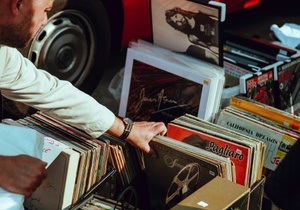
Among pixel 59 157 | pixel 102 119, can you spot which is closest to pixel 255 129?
pixel 102 119

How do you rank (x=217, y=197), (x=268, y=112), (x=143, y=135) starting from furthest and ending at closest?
1. (x=268, y=112)
2. (x=143, y=135)
3. (x=217, y=197)

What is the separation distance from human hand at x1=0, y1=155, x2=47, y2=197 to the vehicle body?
1670mm

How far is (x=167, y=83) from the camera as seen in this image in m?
3.57

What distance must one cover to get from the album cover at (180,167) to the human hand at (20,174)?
0.70 m

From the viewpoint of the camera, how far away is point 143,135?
280 cm

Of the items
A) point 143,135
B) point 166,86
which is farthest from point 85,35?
point 143,135

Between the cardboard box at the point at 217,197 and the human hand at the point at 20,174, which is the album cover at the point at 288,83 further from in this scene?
the human hand at the point at 20,174

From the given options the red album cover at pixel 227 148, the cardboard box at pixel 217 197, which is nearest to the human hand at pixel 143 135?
the red album cover at pixel 227 148

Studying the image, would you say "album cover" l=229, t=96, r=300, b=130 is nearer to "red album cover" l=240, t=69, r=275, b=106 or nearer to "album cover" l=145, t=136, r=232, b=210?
"red album cover" l=240, t=69, r=275, b=106

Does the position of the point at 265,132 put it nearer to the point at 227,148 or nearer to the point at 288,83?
the point at 227,148

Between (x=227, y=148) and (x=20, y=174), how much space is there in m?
1.05

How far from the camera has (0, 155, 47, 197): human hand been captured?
7.12ft

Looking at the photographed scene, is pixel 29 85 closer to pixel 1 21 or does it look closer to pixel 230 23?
pixel 1 21

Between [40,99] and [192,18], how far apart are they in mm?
1125
